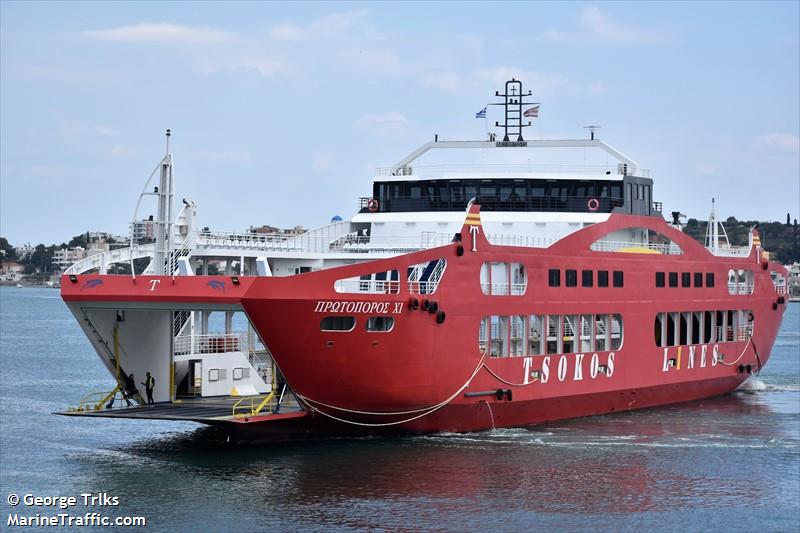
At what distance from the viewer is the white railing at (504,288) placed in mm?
28323

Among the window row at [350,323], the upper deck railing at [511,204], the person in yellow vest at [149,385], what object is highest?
the upper deck railing at [511,204]

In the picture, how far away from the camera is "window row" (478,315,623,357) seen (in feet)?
95.2

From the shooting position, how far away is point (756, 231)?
40.0 metres

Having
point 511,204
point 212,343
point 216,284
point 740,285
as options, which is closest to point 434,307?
point 216,284

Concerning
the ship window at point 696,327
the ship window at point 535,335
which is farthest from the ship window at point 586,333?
the ship window at point 696,327

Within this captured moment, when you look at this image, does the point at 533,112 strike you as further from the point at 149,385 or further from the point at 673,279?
the point at 149,385

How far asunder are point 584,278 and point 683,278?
541 centimetres

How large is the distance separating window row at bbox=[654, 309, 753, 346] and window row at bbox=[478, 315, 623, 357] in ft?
8.13

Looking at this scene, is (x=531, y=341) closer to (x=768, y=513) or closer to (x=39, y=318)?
(x=768, y=513)

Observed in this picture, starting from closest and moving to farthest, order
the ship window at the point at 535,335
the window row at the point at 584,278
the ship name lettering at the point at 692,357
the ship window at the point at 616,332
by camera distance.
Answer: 1. the ship window at the point at 535,335
2. the window row at the point at 584,278
3. the ship window at the point at 616,332
4. the ship name lettering at the point at 692,357

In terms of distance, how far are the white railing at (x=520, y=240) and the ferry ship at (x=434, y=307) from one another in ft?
0.21

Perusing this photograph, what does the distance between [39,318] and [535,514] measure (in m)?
87.4

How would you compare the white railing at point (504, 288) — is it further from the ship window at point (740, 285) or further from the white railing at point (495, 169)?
the ship window at point (740, 285)

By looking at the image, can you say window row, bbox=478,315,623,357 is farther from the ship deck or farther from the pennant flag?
the pennant flag
